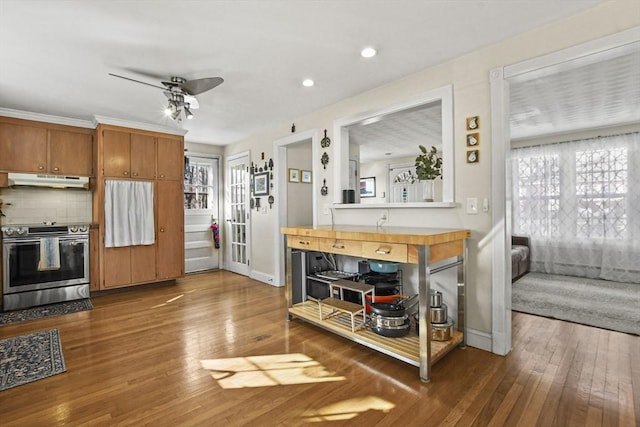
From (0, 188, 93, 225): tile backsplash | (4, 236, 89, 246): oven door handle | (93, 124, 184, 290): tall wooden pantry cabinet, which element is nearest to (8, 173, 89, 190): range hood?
(93, 124, 184, 290): tall wooden pantry cabinet

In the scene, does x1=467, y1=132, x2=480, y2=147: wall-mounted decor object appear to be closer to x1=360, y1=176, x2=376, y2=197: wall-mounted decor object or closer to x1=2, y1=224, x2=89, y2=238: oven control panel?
x1=2, y1=224, x2=89, y2=238: oven control panel

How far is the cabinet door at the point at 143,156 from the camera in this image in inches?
175

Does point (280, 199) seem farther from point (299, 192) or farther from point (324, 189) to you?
point (324, 189)

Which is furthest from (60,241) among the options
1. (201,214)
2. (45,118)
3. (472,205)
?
(472,205)

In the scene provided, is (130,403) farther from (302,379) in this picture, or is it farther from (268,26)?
(268,26)

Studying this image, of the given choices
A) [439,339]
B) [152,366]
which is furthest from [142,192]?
[439,339]

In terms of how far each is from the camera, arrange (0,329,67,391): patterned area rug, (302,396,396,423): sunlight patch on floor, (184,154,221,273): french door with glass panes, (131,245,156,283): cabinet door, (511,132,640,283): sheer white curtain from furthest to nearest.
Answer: (184,154,221,273): french door with glass panes → (511,132,640,283): sheer white curtain → (131,245,156,283): cabinet door → (0,329,67,391): patterned area rug → (302,396,396,423): sunlight patch on floor

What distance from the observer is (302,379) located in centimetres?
211

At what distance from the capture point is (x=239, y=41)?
94.0 inches

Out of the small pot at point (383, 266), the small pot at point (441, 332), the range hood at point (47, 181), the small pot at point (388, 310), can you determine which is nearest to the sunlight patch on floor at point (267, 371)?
the small pot at point (388, 310)

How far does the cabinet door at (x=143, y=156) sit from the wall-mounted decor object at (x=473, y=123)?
4.24 meters

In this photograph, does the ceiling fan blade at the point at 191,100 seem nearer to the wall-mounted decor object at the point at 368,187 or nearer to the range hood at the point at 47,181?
the range hood at the point at 47,181

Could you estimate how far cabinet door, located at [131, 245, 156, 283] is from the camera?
4.44 metres

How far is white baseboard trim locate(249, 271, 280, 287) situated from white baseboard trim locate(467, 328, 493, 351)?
2.85 meters
